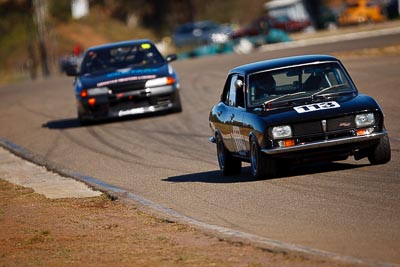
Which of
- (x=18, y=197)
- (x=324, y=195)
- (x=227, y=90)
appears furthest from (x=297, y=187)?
(x=18, y=197)

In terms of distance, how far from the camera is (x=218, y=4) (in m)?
102

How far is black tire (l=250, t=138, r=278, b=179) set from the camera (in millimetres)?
11508

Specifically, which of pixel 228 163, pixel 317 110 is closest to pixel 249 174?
pixel 228 163

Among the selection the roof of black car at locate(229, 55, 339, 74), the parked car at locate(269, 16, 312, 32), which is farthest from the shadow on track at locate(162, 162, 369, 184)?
the parked car at locate(269, 16, 312, 32)

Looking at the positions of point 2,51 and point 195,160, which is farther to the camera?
point 2,51

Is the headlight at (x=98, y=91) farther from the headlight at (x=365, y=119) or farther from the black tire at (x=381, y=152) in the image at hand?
the headlight at (x=365, y=119)

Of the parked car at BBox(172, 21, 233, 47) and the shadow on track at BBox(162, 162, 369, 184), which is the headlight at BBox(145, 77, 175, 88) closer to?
the shadow on track at BBox(162, 162, 369, 184)

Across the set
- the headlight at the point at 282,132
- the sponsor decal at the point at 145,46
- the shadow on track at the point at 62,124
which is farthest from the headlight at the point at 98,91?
the headlight at the point at 282,132

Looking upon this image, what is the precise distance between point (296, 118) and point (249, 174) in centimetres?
178

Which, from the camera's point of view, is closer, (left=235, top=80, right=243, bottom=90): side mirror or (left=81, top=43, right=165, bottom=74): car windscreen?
(left=235, top=80, right=243, bottom=90): side mirror

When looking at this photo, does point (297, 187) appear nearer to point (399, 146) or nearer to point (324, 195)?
point (324, 195)

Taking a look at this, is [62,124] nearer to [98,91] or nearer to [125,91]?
[98,91]

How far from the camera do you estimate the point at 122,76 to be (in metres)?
22.3

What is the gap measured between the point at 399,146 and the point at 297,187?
3262 mm
